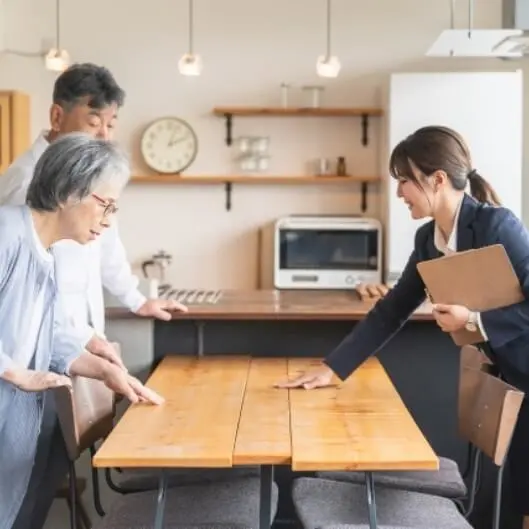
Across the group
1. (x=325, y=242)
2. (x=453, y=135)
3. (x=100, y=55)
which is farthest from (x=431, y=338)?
(x=100, y=55)

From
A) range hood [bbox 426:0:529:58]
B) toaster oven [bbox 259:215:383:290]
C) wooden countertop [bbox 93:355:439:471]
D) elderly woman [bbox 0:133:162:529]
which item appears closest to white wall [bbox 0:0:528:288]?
toaster oven [bbox 259:215:383:290]

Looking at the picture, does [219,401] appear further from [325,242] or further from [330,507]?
[325,242]

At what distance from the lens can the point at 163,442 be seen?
188 centimetres

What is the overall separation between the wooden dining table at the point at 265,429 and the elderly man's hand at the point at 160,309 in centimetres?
26

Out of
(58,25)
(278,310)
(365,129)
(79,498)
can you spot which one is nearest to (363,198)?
(365,129)

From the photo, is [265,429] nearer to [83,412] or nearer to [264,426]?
[264,426]

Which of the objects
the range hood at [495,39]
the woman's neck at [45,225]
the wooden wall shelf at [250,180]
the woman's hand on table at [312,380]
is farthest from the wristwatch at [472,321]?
the wooden wall shelf at [250,180]

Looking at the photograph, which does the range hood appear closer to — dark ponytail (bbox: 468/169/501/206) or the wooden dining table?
dark ponytail (bbox: 468/169/501/206)

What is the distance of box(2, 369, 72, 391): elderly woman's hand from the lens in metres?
1.91

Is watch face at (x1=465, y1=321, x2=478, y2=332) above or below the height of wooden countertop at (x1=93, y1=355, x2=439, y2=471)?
above

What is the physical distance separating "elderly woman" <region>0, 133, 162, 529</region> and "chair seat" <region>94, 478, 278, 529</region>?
0.93ft

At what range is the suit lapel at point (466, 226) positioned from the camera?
226 centimetres

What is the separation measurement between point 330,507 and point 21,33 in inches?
156

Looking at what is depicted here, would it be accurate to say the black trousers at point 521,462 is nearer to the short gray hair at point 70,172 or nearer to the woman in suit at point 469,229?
the woman in suit at point 469,229
